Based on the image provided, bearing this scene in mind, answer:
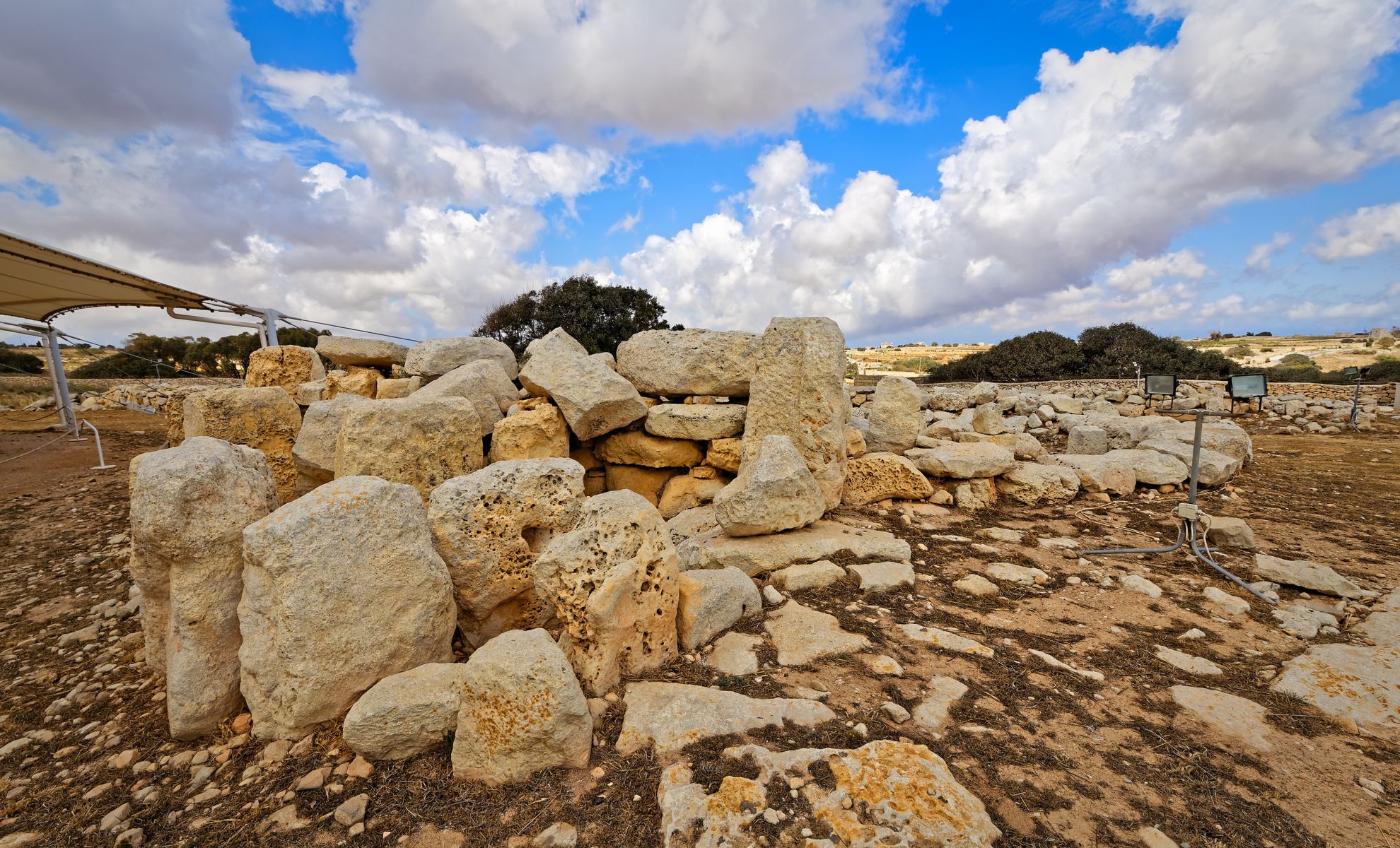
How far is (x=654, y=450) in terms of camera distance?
6.52m

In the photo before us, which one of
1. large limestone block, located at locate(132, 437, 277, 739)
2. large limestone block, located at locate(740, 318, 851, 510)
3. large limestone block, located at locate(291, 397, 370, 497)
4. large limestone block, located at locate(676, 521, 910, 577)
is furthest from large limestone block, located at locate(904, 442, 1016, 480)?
large limestone block, located at locate(132, 437, 277, 739)

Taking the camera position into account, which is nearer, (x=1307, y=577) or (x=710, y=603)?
(x=710, y=603)

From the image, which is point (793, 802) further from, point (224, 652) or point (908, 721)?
point (224, 652)

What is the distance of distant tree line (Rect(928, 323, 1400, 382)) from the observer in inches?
800

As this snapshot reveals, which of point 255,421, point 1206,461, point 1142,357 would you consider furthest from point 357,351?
point 1142,357

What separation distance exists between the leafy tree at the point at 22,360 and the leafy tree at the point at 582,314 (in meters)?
17.7

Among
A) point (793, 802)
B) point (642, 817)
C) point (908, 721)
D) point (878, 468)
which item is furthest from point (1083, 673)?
point (878, 468)

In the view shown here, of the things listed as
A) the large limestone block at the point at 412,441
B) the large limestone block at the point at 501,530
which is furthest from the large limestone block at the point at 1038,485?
the large limestone block at the point at 412,441

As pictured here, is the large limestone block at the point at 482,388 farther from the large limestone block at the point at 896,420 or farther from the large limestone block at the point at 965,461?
the large limestone block at the point at 965,461

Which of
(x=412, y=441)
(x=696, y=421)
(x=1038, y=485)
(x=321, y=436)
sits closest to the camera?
(x=412, y=441)

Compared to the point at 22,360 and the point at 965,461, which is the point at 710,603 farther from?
the point at 22,360

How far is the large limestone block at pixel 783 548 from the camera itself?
4.47 metres

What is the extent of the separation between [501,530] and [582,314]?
15708 millimetres

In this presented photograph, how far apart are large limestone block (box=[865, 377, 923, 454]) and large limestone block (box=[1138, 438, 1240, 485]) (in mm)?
3182
